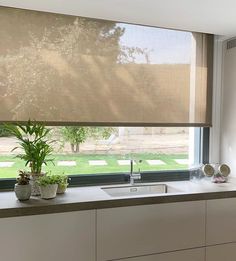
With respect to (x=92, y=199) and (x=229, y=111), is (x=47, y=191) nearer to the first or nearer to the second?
(x=92, y=199)

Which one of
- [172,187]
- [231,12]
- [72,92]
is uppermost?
[231,12]

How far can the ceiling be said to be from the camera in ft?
6.23

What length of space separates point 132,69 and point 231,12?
82 cm

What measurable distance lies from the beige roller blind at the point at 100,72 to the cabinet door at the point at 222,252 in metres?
1.01

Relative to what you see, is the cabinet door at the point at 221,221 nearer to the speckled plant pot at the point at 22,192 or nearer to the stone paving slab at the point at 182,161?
the stone paving slab at the point at 182,161

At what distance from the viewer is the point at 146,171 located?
2570 millimetres

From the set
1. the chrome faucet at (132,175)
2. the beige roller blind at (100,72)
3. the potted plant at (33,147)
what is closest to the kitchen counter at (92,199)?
the potted plant at (33,147)

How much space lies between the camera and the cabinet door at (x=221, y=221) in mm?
2113

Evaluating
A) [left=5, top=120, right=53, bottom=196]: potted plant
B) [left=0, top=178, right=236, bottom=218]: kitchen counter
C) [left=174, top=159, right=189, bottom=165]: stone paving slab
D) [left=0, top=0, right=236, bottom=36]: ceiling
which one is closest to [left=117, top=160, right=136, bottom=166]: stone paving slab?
[left=0, top=178, right=236, bottom=218]: kitchen counter

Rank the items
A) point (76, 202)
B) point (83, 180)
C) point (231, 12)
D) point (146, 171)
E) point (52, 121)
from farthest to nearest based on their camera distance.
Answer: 1. point (146, 171)
2. point (83, 180)
3. point (52, 121)
4. point (231, 12)
5. point (76, 202)

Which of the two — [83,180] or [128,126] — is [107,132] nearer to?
[128,126]

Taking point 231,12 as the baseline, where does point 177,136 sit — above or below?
below

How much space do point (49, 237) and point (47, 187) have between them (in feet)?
0.98

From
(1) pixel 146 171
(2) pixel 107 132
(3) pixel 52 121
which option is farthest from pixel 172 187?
(3) pixel 52 121
